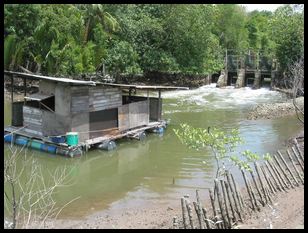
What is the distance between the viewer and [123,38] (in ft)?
131

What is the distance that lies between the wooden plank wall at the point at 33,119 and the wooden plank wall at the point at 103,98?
7.19 feet

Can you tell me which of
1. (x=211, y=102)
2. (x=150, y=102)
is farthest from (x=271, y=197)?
(x=211, y=102)

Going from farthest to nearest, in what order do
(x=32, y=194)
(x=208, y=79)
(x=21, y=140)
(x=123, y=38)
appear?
(x=208, y=79) < (x=123, y=38) < (x=21, y=140) < (x=32, y=194)

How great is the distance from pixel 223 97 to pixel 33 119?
61.6 ft

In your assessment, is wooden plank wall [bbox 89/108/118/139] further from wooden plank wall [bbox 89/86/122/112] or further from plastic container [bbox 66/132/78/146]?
plastic container [bbox 66/132/78/146]

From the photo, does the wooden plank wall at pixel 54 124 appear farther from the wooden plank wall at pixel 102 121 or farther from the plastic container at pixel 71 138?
the wooden plank wall at pixel 102 121

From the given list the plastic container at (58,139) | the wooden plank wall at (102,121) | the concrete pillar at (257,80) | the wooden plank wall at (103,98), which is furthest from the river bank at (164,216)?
the concrete pillar at (257,80)

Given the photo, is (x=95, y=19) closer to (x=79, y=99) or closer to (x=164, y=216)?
(x=79, y=99)

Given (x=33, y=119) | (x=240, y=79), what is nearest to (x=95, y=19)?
(x=240, y=79)

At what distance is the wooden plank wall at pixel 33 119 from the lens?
1931 cm

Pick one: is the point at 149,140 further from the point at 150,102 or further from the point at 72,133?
the point at 72,133

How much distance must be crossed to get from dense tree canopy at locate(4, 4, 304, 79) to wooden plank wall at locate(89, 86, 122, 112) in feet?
42.2

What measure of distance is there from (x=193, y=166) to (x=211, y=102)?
16123 mm

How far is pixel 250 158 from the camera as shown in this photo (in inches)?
426
